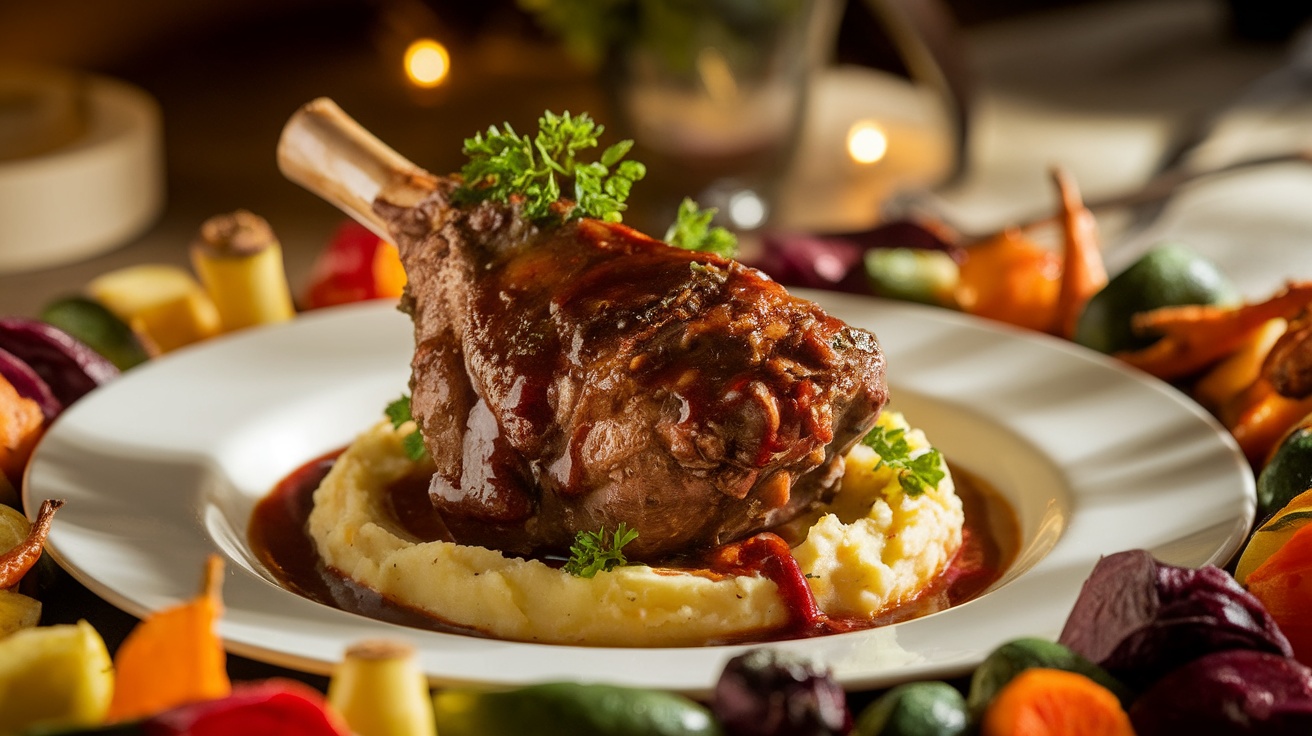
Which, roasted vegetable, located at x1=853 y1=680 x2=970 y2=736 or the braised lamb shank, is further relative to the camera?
the braised lamb shank

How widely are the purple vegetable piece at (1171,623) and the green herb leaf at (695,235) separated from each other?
6.14 ft

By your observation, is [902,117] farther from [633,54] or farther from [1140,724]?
[1140,724]

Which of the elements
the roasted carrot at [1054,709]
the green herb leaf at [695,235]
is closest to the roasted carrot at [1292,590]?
the roasted carrot at [1054,709]

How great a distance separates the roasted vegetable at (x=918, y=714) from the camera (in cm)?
287

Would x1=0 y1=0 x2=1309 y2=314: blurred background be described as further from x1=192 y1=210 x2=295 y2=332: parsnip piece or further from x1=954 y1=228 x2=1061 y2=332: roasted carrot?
x1=192 y1=210 x2=295 y2=332: parsnip piece

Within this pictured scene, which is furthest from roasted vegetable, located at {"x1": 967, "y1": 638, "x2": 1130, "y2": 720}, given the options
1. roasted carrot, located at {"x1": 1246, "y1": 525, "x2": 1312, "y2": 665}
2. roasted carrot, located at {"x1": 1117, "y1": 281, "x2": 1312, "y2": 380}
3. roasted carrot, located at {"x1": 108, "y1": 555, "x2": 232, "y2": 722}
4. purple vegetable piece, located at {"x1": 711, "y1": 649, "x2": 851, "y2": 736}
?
roasted carrot, located at {"x1": 1117, "y1": 281, "x2": 1312, "y2": 380}

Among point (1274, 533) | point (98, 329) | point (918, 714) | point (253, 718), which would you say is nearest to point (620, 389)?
point (918, 714)

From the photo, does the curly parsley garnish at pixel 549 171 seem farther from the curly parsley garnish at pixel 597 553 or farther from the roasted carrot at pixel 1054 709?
the roasted carrot at pixel 1054 709

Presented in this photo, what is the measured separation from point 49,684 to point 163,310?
3.32m

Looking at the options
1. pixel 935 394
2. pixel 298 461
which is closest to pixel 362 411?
pixel 298 461

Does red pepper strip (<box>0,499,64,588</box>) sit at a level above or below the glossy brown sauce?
above

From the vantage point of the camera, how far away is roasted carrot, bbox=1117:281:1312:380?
496 centimetres

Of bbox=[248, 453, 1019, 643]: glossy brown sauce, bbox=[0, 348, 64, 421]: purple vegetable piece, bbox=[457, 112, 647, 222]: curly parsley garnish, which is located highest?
bbox=[457, 112, 647, 222]: curly parsley garnish

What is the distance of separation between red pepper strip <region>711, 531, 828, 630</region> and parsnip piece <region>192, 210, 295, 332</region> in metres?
2.78
